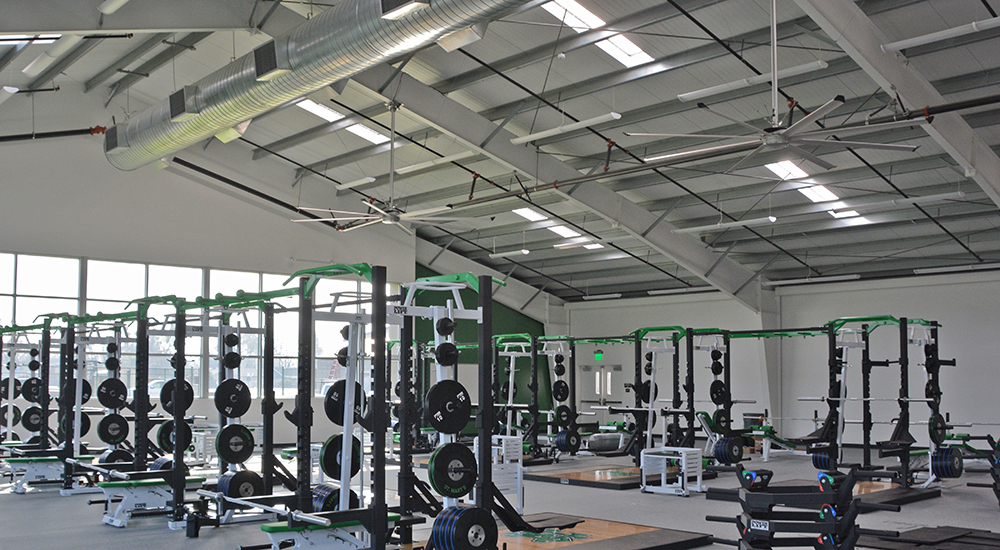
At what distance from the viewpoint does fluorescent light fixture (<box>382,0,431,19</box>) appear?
22.3 feet

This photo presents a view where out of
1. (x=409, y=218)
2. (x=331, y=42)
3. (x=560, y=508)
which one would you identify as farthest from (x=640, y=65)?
(x=560, y=508)

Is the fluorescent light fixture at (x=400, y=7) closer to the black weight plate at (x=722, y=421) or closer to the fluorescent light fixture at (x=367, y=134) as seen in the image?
the fluorescent light fixture at (x=367, y=134)

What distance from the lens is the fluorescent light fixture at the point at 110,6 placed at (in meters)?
8.18

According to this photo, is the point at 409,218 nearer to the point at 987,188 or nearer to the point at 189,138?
the point at 189,138

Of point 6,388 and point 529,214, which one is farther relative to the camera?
point 529,214

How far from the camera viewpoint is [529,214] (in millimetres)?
17406

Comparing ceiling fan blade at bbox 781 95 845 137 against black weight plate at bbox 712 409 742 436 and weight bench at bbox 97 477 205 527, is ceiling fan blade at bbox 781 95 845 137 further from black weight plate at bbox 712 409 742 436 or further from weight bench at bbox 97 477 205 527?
weight bench at bbox 97 477 205 527

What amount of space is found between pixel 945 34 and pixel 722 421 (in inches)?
236

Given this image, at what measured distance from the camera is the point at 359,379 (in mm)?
7066

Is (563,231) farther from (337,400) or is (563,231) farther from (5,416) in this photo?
(337,400)

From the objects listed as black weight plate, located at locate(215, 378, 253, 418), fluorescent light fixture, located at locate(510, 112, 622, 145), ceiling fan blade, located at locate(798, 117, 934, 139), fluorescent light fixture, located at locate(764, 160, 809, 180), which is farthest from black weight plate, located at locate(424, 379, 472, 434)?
fluorescent light fixture, located at locate(764, 160, 809, 180)

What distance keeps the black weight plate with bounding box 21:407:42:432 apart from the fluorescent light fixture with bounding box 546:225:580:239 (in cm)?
1015

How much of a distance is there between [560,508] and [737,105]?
237 inches

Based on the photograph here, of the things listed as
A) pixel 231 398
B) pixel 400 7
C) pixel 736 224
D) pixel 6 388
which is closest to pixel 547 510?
pixel 231 398
